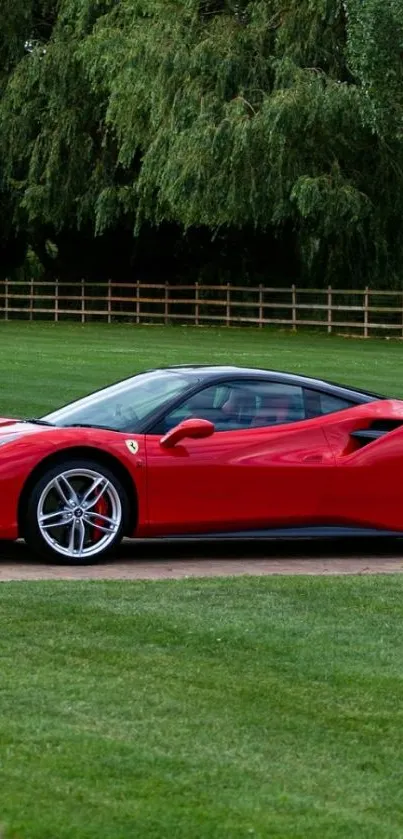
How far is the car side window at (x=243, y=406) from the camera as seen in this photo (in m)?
10.8

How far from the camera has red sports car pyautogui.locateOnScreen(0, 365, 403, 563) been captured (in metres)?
10.3

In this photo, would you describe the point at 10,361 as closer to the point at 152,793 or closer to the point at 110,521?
the point at 110,521

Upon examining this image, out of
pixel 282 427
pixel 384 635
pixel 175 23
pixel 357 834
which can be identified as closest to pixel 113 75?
pixel 175 23

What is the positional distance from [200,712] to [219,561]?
457cm

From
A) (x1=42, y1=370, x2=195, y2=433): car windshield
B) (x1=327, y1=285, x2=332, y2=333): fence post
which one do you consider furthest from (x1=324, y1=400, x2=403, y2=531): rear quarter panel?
(x1=327, y1=285, x2=332, y2=333): fence post

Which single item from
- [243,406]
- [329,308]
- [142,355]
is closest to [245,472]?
[243,406]

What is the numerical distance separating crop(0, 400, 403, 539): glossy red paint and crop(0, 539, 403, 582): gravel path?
22cm

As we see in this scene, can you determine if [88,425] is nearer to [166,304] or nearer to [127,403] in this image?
[127,403]

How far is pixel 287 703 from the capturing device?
6.21 metres

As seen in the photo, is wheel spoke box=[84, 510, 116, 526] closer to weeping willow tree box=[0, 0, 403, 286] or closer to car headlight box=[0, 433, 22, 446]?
car headlight box=[0, 433, 22, 446]

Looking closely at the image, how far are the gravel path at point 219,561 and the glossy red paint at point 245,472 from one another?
0.22 m

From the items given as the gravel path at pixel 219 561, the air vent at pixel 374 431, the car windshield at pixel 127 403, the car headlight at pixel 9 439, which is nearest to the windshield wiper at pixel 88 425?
the car windshield at pixel 127 403

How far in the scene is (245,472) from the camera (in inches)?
419

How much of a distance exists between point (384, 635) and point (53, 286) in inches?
1998
